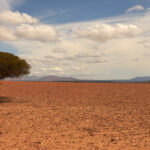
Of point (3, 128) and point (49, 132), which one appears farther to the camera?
point (3, 128)

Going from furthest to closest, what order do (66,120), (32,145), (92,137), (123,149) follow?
→ (66,120) < (92,137) < (32,145) < (123,149)

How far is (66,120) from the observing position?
14875 millimetres

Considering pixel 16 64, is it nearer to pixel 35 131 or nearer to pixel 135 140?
pixel 35 131

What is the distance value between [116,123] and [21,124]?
6.58 m

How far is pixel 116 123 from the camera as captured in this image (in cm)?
1380

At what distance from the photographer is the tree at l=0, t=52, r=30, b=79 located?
66.0 ft

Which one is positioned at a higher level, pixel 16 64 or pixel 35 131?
pixel 16 64

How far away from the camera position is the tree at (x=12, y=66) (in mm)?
20123

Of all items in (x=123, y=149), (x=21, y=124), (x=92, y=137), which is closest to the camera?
(x=123, y=149)

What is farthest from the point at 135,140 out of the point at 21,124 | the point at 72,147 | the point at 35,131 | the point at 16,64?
the point at 16,64

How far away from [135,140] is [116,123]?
3670mm

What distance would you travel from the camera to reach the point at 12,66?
20.6 meters

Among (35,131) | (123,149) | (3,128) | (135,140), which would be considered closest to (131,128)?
(135,140)

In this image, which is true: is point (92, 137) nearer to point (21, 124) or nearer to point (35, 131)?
point (35, 131)
